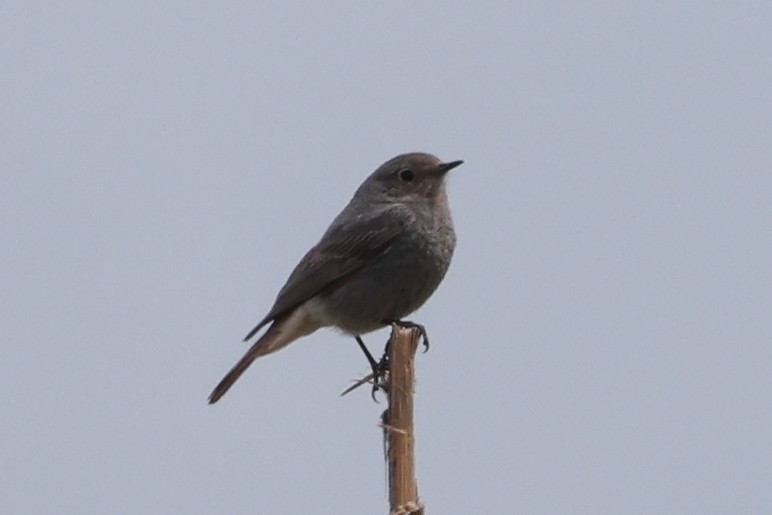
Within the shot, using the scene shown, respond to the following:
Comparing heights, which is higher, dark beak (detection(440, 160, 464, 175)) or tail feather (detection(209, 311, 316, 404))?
dark beak (detection(440, 160, 464, 175))

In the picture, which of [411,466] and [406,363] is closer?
[411,466]

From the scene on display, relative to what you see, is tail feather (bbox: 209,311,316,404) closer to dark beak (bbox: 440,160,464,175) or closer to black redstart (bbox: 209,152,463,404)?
black redstart (bbox: 209,152,463,404)

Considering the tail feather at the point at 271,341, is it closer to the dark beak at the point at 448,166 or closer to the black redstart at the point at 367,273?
the black redstart at the point at 367,273

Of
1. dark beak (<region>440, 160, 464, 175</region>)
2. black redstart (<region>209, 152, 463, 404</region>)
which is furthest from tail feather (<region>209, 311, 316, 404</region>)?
dark beak (<region>440, 160, 464, 175</region>)

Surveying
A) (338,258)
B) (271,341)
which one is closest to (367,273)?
(338,258)

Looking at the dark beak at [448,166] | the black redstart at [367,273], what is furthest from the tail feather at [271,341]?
the dark beak at [448,166]

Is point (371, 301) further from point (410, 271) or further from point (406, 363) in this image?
point (406, 363)

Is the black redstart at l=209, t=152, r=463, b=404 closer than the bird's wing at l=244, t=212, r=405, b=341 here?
Yes

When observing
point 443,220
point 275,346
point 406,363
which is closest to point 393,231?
point 443,220

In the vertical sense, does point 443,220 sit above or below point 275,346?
above
